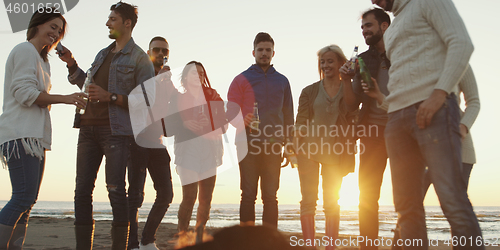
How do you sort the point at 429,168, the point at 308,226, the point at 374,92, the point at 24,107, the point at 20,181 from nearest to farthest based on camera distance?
the point at 429,168
the point at 20,181
the point at 24,107
the point at 374,92
the point at 308,226

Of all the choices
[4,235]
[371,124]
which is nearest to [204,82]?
[371,124]

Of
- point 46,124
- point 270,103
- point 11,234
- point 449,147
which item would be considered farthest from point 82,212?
point 449,147

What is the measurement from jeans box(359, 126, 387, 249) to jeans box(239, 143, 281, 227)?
1.12 m

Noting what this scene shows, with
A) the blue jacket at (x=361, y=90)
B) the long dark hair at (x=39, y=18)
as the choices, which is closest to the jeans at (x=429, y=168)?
the blue jacket at (x=361, y=90)

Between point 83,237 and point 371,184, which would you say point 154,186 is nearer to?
point 83,237

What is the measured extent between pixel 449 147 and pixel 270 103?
8.56 feet

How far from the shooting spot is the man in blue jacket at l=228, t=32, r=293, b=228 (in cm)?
440

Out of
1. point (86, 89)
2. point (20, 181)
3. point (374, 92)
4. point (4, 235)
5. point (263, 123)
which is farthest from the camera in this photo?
point (263, 123)

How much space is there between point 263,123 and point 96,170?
6.47 ft

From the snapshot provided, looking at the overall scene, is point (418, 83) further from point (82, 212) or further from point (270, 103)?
point (82, 212)

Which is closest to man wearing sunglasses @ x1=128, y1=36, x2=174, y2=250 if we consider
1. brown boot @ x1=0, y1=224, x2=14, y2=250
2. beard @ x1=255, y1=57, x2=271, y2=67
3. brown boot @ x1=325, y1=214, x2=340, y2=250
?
brown boot @ x1=0, y1=224, x2=14, y2=250

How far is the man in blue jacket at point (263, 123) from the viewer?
440 cm

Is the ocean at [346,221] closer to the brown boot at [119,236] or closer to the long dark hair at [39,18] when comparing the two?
the brown boot at [119,236]

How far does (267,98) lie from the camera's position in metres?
4.69
